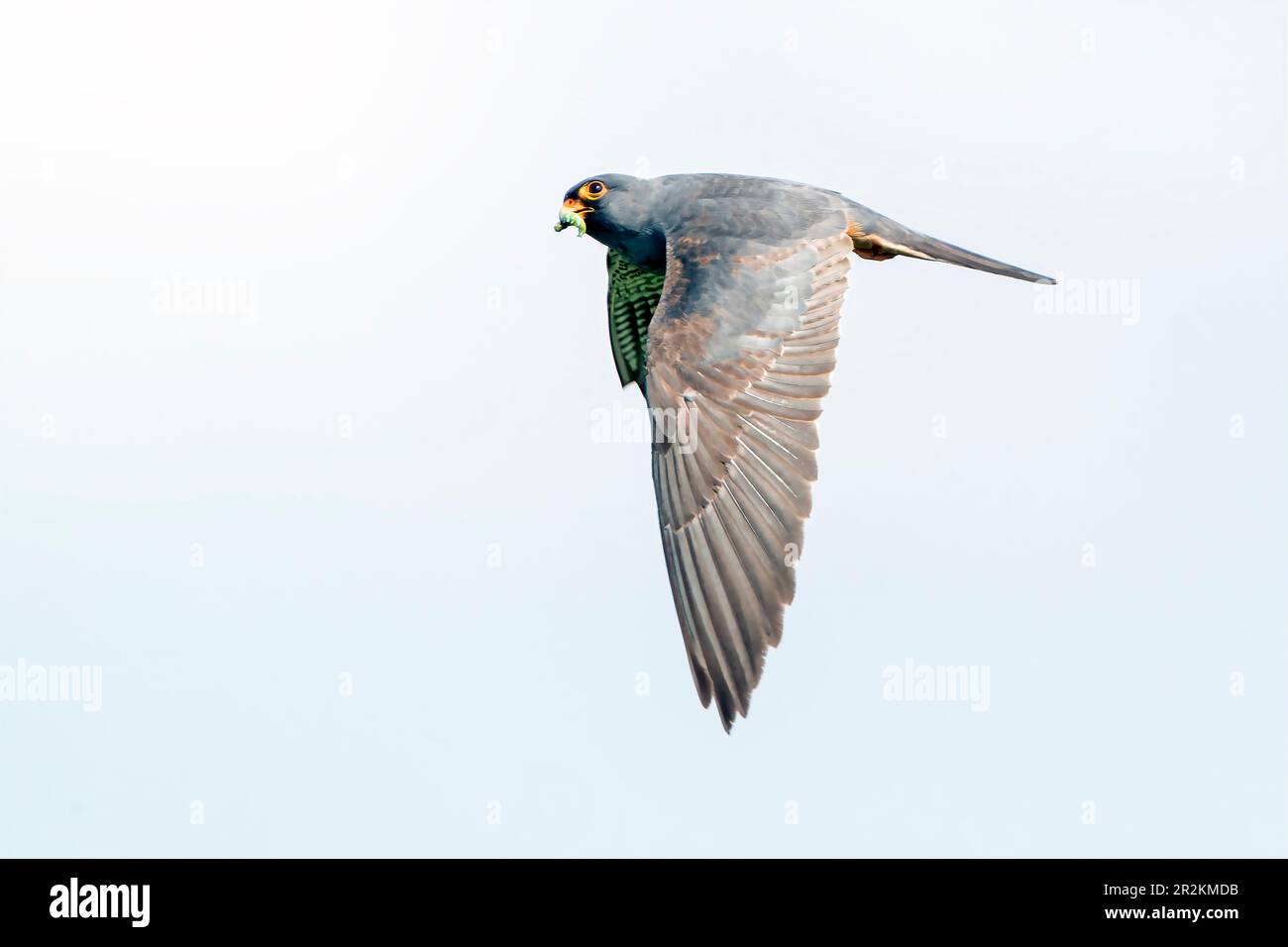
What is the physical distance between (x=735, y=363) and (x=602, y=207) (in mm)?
3130

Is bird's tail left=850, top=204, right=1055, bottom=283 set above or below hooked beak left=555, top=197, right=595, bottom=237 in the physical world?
below

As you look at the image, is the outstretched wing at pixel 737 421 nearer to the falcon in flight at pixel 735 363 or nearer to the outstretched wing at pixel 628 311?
the falcon in flight at pixel 735 363

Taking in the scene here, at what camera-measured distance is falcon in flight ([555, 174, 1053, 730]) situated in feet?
37.3

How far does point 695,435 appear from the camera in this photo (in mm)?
12383

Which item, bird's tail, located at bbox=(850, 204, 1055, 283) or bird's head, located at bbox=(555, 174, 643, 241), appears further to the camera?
bird's head, located at bbox=(555, 174, 643, 241)

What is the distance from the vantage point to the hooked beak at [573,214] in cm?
1549

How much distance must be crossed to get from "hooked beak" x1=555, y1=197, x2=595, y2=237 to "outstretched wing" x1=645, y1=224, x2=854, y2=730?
1443mm

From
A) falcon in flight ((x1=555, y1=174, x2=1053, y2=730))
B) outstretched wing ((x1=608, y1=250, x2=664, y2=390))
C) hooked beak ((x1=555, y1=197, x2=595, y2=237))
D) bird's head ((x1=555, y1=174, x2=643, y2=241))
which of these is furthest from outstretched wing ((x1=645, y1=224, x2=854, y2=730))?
outstretched wing ((x1=608, y1=250, x2=664, y2=390))

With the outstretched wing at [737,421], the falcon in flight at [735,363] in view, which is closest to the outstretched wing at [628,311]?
the falcon in flight at [735,363]

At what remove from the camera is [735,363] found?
1274 cm

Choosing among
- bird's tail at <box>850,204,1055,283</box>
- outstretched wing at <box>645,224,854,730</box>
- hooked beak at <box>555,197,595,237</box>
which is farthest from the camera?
hooked beak at <box>555,197,595,237</box>

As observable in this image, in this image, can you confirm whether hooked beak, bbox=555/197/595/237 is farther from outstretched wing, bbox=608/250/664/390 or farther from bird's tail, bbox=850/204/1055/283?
bird's tail, bbox=850/204/1055/283

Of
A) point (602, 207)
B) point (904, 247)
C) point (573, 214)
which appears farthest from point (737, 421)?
point (573, 214)

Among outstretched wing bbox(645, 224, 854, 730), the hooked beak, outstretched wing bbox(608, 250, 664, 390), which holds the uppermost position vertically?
the hooked beak
